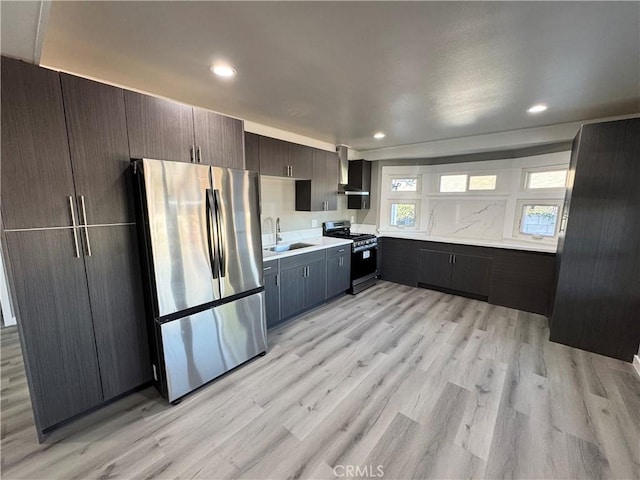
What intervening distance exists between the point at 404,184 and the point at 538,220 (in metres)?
2.11

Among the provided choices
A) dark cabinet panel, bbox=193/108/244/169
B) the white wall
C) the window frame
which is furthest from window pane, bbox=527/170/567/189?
the white wall

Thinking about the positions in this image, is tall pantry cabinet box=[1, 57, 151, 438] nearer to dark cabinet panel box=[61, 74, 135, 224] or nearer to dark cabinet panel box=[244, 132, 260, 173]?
dark cabinet panel box=[61, 74, 135, 224]

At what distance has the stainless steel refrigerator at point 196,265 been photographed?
183 cm

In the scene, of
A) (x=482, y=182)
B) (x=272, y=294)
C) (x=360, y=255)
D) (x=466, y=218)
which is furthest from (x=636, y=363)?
(x=272, y=294)

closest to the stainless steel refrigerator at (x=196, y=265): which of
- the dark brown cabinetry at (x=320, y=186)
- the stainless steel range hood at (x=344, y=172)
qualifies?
the dark brown cabinetry at (x=320, y=186)

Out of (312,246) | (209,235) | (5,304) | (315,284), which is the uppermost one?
(209,235)

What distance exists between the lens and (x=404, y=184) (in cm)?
500

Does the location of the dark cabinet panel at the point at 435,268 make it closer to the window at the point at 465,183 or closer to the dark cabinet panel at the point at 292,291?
the window at the point at 465,183

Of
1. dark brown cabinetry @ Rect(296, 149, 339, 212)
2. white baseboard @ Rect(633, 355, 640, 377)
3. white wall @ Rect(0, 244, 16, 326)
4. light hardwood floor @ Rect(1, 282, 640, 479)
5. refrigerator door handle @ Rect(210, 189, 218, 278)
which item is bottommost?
light hardwood floor @ Rect(1, 282, 640, 479)

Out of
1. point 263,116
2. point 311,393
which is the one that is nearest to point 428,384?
point 311,393

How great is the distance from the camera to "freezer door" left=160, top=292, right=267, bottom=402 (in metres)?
1.96

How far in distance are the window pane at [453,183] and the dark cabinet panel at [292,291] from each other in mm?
3014

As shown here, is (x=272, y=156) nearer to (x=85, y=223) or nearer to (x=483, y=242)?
(x=85, y=223)

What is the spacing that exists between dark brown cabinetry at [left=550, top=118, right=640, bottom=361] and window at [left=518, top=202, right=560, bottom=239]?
1080mm
